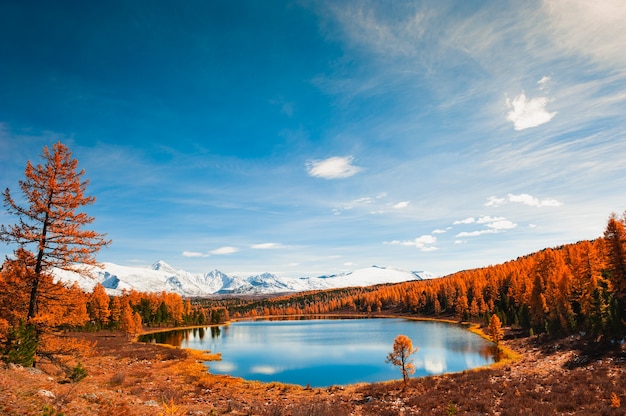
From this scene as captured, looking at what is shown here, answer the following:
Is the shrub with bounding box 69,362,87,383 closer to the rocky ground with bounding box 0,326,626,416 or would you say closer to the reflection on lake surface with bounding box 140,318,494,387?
the rocky ground with bounding box 0,326,626,416

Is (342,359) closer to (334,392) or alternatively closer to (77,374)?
(334,392)

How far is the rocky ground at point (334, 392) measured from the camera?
1705 centimetres

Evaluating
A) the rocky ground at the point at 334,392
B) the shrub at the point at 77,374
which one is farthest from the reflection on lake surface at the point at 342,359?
the shrub at the point at 77,374

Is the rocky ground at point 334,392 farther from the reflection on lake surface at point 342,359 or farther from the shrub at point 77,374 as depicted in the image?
the reflection on lake surface at point 342,359

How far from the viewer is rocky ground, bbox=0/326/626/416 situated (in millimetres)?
17047

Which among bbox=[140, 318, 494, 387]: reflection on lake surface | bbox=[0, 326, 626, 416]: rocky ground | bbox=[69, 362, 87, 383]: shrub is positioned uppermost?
bbox=[69, 362, 87, 383]: shrub

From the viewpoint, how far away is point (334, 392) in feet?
128

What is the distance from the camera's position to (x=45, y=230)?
22.9 metres

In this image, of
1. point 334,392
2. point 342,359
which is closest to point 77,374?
point 334,392

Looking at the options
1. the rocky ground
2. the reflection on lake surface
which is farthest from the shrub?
the reflection on lake surface

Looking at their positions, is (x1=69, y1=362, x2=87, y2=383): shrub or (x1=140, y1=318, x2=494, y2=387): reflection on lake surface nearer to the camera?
(x1=69, y1=362, x2=87, y2=383): shrub

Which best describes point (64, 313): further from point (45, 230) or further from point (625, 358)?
point (625, 358)

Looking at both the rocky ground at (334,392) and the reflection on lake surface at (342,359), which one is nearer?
the rocky ground at (334,392)

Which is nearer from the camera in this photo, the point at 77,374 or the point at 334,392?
the point at 77,374
